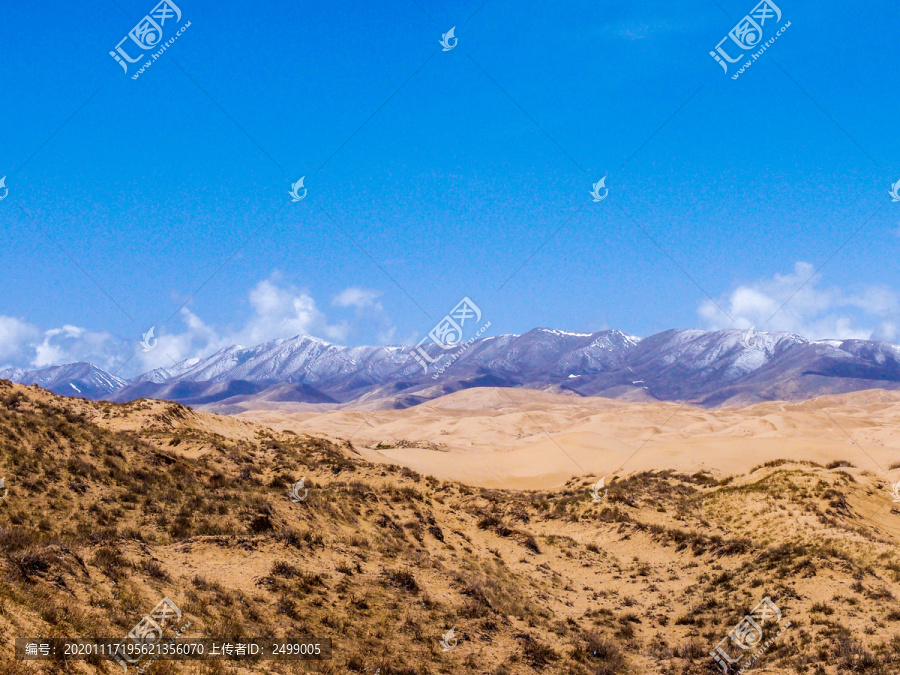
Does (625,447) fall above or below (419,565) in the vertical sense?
above

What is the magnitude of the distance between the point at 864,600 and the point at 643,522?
43.3ft

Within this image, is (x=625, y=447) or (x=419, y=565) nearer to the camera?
(x=419, y=565)

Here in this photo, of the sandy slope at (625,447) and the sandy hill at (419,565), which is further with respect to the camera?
the sandy slope at (625,447)

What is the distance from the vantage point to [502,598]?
54.7ft

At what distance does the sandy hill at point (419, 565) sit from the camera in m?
11.4

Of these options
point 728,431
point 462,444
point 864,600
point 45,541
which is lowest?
point 45,541

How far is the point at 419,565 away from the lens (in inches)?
701

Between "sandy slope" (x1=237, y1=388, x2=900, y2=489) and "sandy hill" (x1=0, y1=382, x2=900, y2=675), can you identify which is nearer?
"sandy hill" (x1=0, y1=382, x2=900, y2=675)

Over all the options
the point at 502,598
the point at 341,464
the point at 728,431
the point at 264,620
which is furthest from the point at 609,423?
the point at 264,620

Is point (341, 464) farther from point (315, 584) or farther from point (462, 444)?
point (462, 444)

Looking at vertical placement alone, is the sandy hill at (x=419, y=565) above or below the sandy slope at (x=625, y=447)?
below

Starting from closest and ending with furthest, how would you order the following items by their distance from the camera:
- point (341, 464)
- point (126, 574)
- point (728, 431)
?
1. point (126, 574)
2. point (341, 464)
3. point (728, 431)

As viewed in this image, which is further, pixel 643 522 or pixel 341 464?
pixel 341 464

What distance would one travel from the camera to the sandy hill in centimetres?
1138
